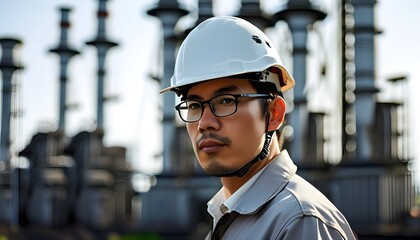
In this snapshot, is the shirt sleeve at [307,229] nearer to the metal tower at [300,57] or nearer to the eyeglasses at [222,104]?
the eyeglasses at [222,104]

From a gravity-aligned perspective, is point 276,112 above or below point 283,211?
above

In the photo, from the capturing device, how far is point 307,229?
180 cm

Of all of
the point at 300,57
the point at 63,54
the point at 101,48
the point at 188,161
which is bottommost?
the point at 188,161

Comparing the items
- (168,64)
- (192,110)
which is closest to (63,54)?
(168,64)

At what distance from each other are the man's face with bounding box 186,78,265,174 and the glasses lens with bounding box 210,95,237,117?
0.5 inches

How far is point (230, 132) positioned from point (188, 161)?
1875 cm

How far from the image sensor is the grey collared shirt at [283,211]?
1819 millimetres

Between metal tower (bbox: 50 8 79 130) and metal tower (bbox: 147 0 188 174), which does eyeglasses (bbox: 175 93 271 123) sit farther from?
metal tower (bbox: 50 8 79 130)

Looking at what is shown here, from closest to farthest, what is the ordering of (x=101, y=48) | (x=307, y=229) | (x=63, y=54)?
1. (x=307, y=229)
2. (x=101, y=48)
3. (x=63, y=54)

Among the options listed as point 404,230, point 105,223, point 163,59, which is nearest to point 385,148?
point 404,230

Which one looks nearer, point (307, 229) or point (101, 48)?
point (307, 229)

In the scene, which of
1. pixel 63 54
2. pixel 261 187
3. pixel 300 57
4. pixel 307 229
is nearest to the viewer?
pixel 307 229

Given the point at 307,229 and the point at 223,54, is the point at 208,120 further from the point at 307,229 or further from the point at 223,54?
the point at 307,229

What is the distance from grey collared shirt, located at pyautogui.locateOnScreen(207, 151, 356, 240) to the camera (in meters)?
1.82
